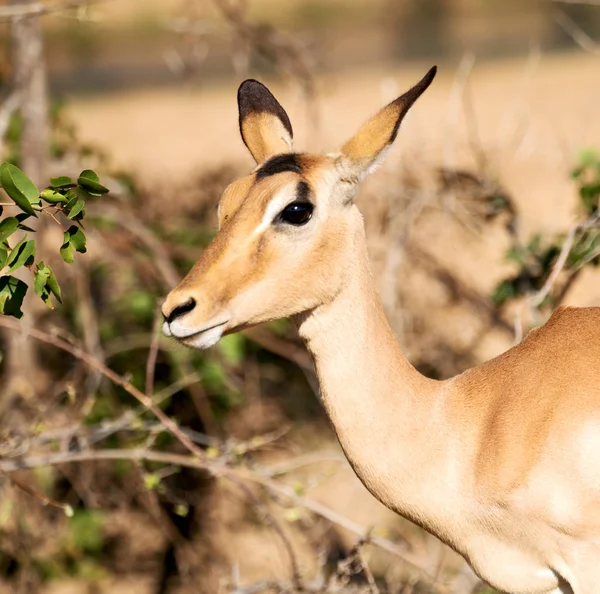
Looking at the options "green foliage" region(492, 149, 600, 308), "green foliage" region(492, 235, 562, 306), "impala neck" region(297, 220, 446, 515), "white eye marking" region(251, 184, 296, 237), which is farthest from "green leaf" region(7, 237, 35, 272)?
"green foliage" region(492, 235, 562, 306)

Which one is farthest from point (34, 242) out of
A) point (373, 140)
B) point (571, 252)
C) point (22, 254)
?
point (571, 252)

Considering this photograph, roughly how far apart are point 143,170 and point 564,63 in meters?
8.09

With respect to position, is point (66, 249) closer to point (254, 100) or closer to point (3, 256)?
point (3, 256)

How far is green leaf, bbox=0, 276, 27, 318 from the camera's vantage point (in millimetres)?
2963

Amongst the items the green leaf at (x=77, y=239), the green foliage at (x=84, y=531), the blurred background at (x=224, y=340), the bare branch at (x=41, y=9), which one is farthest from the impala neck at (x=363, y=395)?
the green foliage at (x=84, y=531)

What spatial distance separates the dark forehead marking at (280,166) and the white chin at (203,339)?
60 centimetres

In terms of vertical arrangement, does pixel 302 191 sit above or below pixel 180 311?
above

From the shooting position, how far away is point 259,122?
3855 mm

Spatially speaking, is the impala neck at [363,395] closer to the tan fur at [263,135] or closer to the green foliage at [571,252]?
the tan fur at [263,135]

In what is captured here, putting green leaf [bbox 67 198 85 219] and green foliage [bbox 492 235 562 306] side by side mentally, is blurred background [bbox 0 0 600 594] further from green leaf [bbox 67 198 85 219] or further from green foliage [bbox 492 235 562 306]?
green leaf [bbox 67 198 85 219]

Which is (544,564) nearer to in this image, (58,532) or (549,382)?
(549,382)

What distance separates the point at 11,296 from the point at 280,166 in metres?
0.99

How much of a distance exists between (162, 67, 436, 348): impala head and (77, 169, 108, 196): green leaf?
0.37 meters

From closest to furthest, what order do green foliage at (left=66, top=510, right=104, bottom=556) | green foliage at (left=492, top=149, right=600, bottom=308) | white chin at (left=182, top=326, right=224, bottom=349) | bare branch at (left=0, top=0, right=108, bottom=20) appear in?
white chin at (left=182, top=326, right=224, bottom=349), bare branch at (left=0, top=0, right=108, bottom=20), green foliage at (left=492, top=149, right=600, bottom=308), green foliage at (left=66, top=510, right=104, bottom=556)
